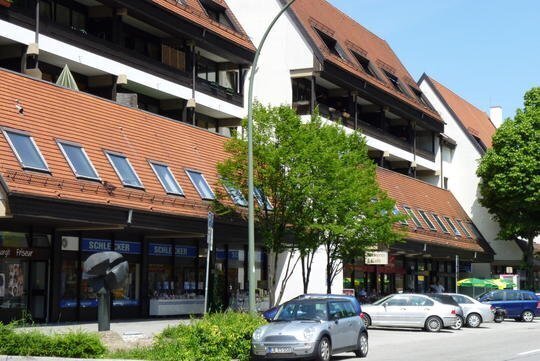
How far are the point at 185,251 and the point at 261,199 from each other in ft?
14.7

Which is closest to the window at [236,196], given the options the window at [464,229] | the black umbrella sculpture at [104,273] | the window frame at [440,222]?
the black umbrella sculpture at [104,273]

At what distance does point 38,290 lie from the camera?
2611cm

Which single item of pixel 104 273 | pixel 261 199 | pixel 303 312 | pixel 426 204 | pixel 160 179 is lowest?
pixel 303 312

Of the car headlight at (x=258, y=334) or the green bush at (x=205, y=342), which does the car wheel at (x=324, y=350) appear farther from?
the green bush at (x=205, y=342)

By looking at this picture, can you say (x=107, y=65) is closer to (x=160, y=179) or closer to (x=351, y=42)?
(x=160, y=179)

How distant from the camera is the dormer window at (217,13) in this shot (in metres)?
41.4

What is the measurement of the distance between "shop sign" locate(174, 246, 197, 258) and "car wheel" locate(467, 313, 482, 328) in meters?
11.4

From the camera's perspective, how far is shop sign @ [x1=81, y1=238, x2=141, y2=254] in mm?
27969

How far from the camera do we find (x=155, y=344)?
17547mm

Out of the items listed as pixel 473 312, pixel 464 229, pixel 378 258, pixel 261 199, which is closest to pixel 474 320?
pixel 473 312

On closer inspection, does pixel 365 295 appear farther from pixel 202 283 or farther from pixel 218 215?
pixel 218 215

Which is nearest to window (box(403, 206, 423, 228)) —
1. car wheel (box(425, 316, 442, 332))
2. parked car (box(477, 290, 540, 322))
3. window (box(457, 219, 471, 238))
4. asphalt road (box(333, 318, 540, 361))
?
parked car (box(477, 290, 540, 322))

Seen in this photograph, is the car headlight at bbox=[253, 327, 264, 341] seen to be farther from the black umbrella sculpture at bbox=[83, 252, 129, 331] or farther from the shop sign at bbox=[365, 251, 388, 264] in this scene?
the shop sign at bbox=[365, 251, 388, 264]

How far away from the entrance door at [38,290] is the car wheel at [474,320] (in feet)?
57.0
